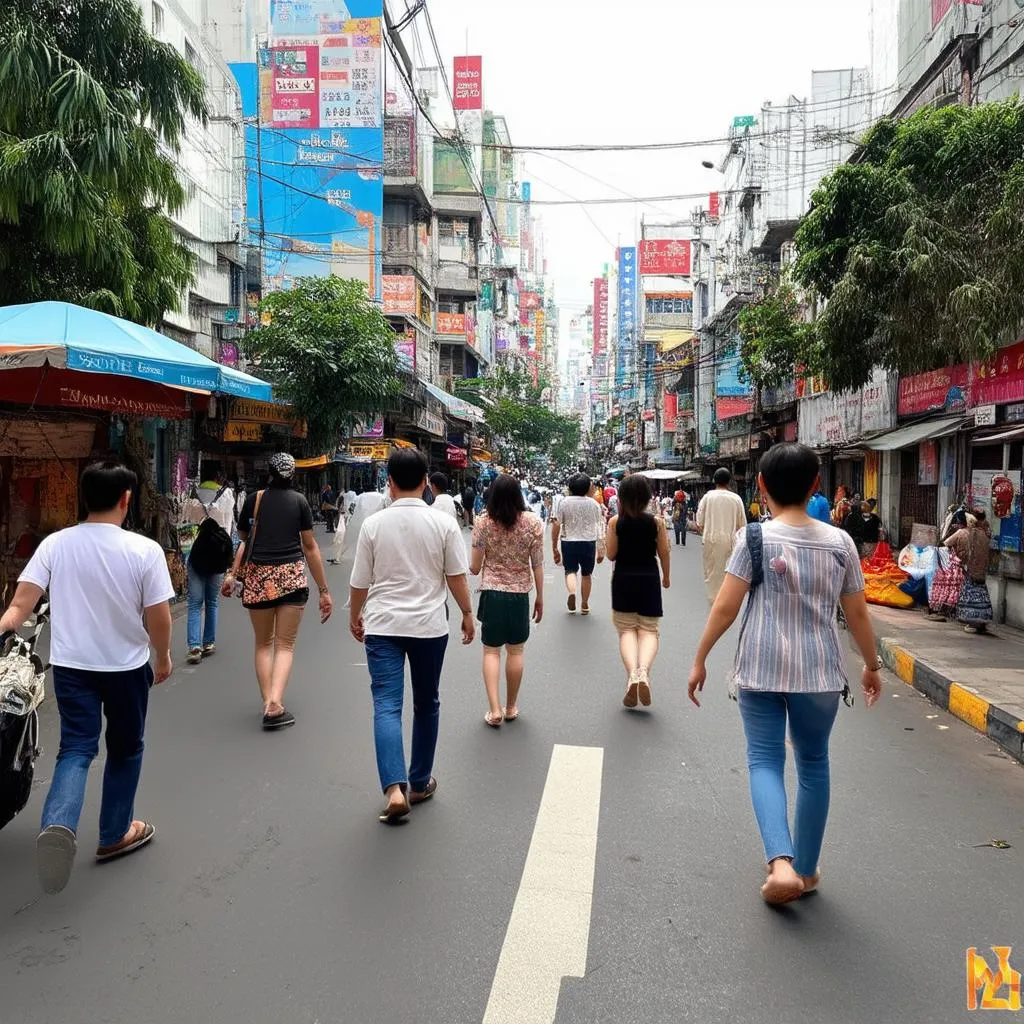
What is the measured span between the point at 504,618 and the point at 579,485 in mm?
4339

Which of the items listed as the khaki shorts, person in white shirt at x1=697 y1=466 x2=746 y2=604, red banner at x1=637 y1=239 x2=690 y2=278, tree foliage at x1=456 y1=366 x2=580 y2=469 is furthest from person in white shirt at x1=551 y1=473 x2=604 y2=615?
red banner at x1=637 y1=239 x2=690 y2=278

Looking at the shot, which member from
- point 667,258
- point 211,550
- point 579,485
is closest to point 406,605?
point 211,550

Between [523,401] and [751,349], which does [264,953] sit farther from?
[523,401]

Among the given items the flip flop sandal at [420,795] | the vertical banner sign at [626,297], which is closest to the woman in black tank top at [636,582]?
the flip flop sandal at [420,795]

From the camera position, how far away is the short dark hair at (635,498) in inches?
265

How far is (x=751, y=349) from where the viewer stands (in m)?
21.8

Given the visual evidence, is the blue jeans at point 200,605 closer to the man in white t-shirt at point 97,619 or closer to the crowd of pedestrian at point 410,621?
the crowd of pedestrian at point 410,621

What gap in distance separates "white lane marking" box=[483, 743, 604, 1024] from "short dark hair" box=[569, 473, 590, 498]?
5465 millimetres

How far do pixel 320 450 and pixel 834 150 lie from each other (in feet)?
65.3

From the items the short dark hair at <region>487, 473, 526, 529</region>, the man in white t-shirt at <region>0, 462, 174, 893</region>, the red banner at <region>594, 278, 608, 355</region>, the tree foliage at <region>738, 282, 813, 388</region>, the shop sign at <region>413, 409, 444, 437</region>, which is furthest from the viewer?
the red banner at <region>594, 278, 608, 355</region>

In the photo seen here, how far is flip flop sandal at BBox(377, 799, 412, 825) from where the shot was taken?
4.10 m

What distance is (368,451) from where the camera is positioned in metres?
28.6

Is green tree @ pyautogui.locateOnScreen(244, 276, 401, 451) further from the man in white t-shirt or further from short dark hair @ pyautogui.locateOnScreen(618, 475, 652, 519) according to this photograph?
the man in white t-shirt

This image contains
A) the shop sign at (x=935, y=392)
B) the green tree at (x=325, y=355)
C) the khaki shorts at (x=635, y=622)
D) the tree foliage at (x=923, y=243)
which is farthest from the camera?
the green tree at (x=325, y=355)
